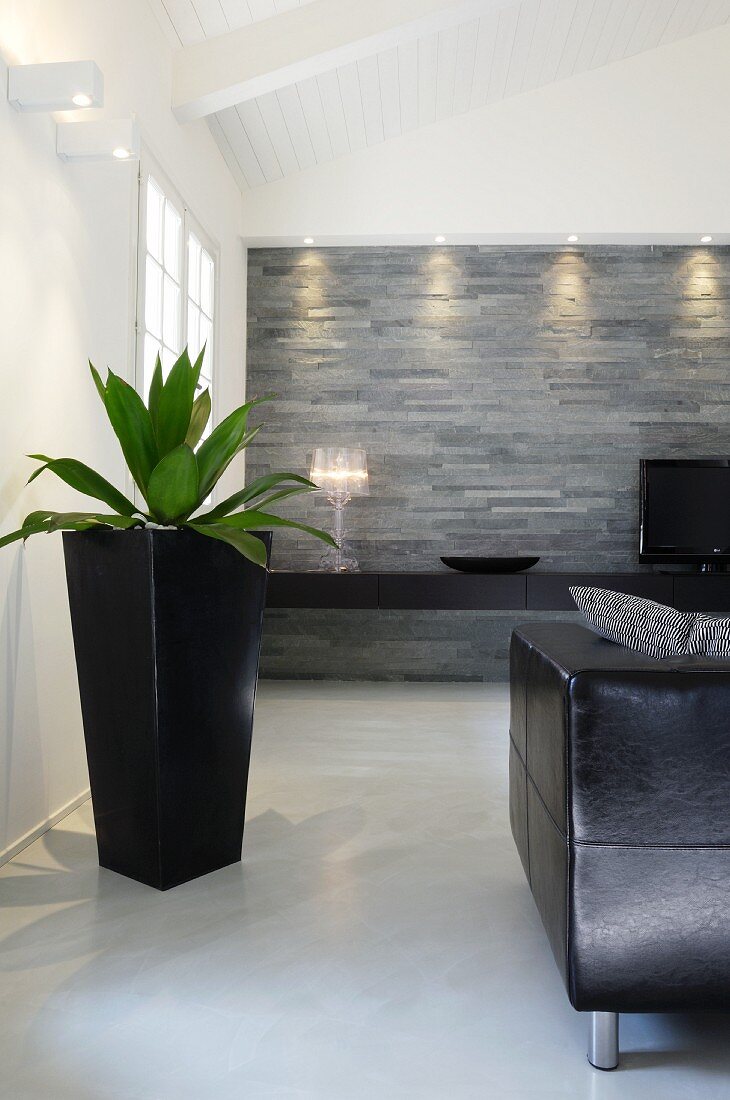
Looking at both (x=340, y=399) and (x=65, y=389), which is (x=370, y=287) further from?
(x=65, y=389)

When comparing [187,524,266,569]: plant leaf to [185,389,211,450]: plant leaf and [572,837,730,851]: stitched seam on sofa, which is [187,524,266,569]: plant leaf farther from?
[572,837,730,851]: stitched seam on sofa

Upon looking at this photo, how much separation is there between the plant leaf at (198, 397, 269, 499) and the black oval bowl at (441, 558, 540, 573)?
2.63 meters

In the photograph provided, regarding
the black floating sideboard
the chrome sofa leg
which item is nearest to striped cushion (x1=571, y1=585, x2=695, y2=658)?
the chrome sofa leg

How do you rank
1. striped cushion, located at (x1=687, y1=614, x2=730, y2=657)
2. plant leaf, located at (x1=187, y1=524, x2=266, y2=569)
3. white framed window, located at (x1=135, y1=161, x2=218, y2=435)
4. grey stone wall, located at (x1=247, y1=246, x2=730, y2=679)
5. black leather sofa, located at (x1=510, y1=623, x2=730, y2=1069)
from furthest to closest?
grey stone wall, located at (x1=247, y1=246, x2=730, y2=679), white framed window, located at (x1=135, y1=161, x2=218, y2=435), plant leaf, located at (x1=187, y1=524, x2=266, y2=569), striped cushion, located at (x1=687, y1=614, x2=730, y2=657), black leather sofa, located at (x1=510, y1=623, x2=730, y2=1069)

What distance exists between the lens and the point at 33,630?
2383 millimetres

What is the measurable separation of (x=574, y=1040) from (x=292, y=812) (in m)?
1.32

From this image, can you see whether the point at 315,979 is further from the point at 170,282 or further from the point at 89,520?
the point at 170,282

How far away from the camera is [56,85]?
2.15 metres

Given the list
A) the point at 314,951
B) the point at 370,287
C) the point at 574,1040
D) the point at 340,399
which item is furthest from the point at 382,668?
the point at 574,1040

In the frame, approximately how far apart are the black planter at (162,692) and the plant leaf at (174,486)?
7 centimetres

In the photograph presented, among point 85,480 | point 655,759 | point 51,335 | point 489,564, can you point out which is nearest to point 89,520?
point 85,480

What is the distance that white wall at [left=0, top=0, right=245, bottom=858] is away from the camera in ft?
7.29

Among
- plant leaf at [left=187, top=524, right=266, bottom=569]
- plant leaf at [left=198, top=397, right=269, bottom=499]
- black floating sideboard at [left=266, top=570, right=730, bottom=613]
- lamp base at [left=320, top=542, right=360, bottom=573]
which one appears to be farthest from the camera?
lamp base at [left=320, top=542, right=360, bottom=573]

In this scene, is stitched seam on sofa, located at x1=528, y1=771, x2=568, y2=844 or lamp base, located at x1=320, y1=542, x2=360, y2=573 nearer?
stitched seam on sofa, located at x1=528, y1=771, x2=568, y2=844
